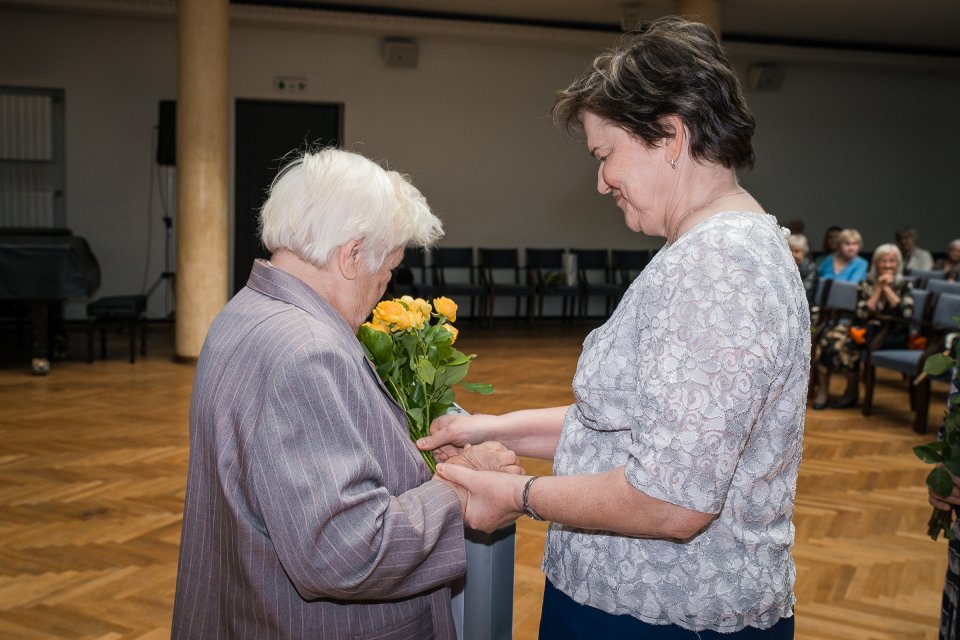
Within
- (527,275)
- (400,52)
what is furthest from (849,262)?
(400,52)

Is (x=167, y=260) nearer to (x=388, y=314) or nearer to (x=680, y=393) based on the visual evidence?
(x=388, y=314)

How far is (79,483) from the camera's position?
4.90 meters

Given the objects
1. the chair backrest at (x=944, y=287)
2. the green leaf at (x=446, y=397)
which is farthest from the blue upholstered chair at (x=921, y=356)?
the green leaf at (x=446, y=397)

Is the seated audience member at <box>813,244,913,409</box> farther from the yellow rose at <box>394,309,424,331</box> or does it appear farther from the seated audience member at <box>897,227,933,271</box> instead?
the yellow rose at <box>394,309,424,331</box>

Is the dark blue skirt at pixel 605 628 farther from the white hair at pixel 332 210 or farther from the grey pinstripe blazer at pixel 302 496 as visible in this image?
the white hair at pixel 332 210

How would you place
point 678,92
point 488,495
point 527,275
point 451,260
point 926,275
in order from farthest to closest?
point 527,275 < point 451,260 < point 926,275 < point 488,495 < point 678,92

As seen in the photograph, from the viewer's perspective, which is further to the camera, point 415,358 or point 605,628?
point 415,358

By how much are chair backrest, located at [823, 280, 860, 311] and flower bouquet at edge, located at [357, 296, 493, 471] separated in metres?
6.51

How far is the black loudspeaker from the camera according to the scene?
9.74 metres

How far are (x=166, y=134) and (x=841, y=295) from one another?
270 inches

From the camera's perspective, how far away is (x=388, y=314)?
74.4 inches

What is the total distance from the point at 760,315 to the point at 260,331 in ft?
2.53

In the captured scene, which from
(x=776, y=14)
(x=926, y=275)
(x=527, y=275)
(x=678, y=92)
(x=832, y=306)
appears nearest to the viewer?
(x=678, y=92)

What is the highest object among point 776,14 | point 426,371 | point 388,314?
point 776,14
